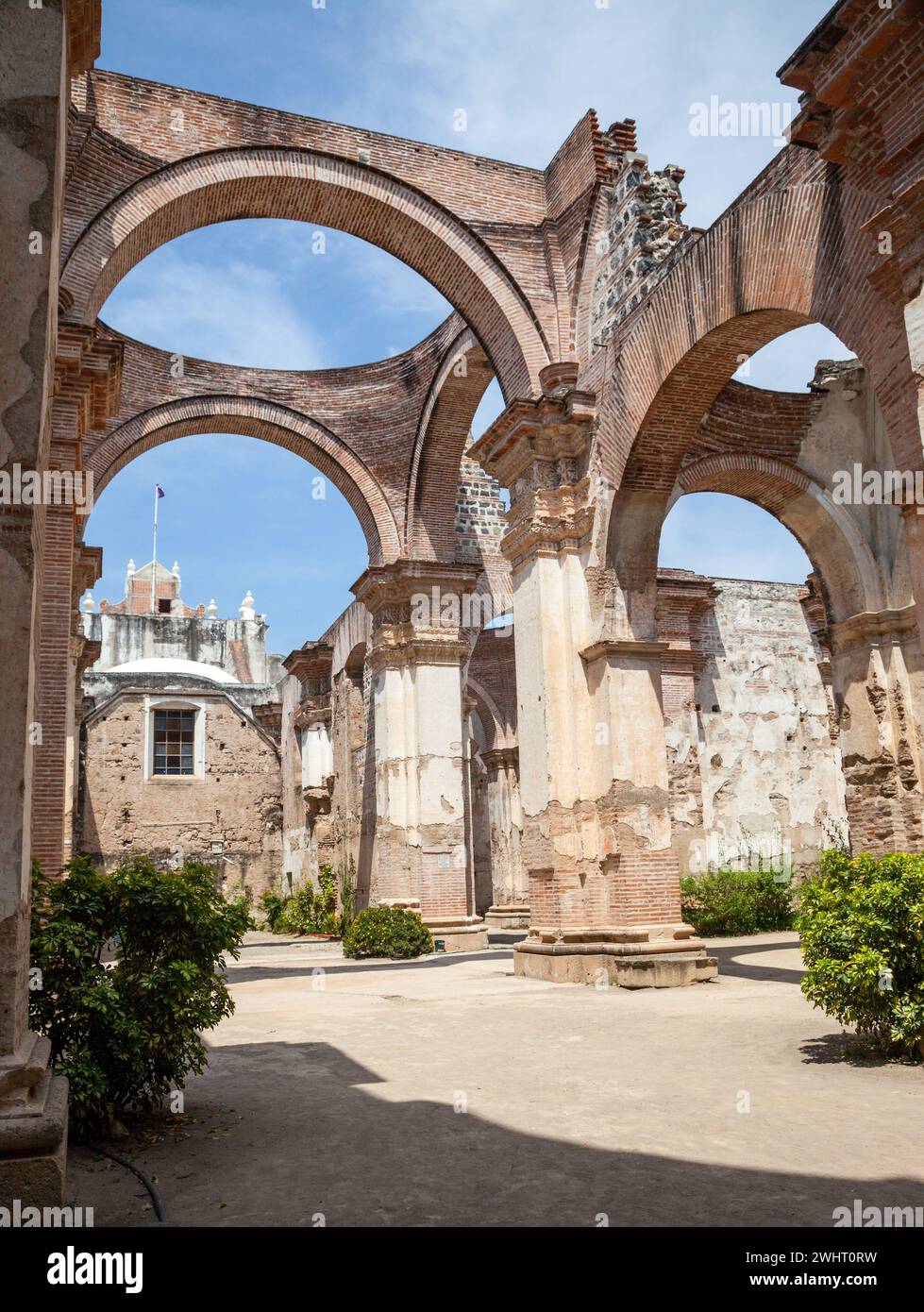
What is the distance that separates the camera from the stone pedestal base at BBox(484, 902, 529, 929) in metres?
20.7

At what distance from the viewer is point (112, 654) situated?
37688mm

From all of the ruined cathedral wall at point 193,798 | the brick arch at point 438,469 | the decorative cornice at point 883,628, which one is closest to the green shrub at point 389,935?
the brick arch at point 438,469

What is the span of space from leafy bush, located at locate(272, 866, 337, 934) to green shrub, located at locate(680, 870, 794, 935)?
688 cm

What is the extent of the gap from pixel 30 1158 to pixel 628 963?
6.87 meters

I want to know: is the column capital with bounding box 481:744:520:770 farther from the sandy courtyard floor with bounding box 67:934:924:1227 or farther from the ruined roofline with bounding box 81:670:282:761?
the sandy courtyard floor with bounding box 67:934:924:1227

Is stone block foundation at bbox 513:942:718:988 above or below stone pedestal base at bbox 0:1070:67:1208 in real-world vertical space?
below

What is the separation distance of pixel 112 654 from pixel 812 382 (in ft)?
98.5

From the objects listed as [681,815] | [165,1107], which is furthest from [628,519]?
[681,815]

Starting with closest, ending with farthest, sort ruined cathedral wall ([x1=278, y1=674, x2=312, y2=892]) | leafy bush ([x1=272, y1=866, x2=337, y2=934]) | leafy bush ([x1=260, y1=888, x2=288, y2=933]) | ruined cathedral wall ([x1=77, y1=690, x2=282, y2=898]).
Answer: leafy bush ([x1=272, y1=866, x2=337, y2=934]) < leafy bush ([x1=260, y1=888, x2=288, y2=933]) < ruined cathedral wall ([x1=278, y1=674, x2=312, y2=892]) < ruined cathedral wall ([x1=77, y1=690, x2=282, y2=898])

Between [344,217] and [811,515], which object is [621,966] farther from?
[344,217]

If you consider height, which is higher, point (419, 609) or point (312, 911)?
point (419, 609)

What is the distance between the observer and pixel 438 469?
1511cm

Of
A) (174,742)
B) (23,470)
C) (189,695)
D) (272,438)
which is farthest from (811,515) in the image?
(174,742)

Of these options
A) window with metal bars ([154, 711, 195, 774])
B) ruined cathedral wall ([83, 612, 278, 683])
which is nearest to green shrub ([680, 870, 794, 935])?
window with metal bars ([154, 711, 195, 774])
